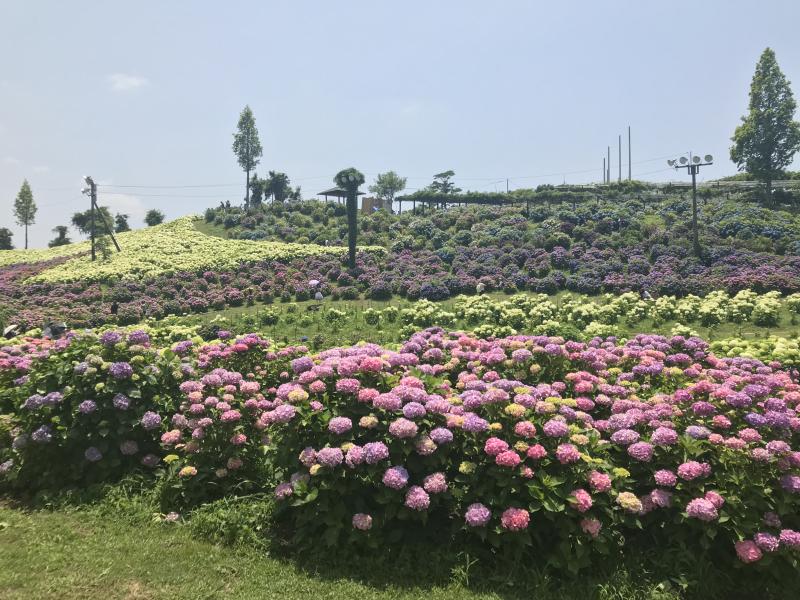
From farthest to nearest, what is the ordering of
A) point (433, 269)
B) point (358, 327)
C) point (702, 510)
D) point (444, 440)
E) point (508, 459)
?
point (433, 269)
point (358, 327)
point (444, 440)
point (508, 459)
point (702, 510)

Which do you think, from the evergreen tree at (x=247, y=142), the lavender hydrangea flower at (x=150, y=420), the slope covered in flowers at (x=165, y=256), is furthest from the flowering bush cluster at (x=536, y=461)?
the evergreen tree at (x=247, y=142)

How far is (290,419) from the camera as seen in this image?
13.6 ft

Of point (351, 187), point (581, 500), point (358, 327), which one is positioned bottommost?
point (581, 500)

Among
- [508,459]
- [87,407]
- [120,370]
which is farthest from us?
[120,370]

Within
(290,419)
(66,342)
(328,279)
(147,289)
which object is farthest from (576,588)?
(147,289)

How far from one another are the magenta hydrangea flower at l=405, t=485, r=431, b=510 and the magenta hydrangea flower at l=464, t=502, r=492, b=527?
0.30 metres

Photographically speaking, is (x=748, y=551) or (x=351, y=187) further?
(x=351, y=187)

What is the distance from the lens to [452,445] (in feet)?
13.3

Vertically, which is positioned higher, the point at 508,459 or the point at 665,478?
the point at 508,459

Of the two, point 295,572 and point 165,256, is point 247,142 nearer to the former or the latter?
point 165,256

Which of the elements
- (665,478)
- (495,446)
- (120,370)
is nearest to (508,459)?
(495,446)

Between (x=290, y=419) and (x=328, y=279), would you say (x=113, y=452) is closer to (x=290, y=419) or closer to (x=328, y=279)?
(x=290, y=419)

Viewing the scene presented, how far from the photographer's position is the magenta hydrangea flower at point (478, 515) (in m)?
3.54

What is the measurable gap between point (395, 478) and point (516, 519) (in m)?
0.87
